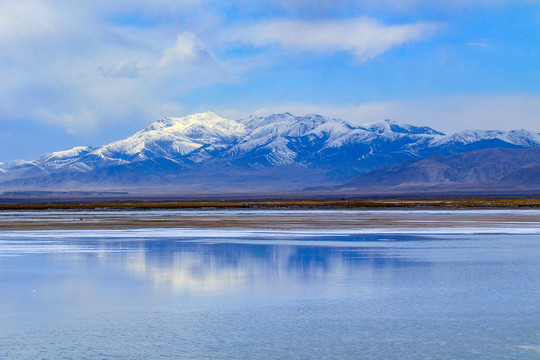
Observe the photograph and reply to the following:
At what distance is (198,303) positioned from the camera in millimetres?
15555

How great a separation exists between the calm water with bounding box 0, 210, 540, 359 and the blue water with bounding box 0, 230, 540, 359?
0.03 metres

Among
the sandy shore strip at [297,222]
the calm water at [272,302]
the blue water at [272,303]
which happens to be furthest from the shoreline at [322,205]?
the blue water at [272,303]

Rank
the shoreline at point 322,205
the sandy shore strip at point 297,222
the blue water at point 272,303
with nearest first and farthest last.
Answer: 1. the blue water at point 272,303
2. the sandy shore strip at point 297,222
3. the shoreline at point 322,205

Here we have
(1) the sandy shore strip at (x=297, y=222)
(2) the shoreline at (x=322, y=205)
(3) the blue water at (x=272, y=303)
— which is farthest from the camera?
(2) the shoreline at (x=322, y=205)

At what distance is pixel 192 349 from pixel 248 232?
83.1 feet

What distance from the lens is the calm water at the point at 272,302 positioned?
464 inches

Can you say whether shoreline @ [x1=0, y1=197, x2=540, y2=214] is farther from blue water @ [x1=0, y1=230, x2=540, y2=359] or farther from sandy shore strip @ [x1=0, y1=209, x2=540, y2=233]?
blue water @ [x1=0, y1=230, x2=540, y2=359]

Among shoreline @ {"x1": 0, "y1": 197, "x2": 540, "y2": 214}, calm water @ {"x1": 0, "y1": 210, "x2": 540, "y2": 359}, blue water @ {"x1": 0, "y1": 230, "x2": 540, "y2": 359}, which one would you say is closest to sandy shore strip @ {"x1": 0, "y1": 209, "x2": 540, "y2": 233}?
calm water @ {"x1": 0, "y1": 210, "x2": 540, "y2": 359}

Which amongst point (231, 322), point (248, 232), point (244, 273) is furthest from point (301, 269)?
point (248, 232)

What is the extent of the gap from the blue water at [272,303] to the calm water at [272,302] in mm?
33

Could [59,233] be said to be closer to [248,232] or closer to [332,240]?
[248,232]

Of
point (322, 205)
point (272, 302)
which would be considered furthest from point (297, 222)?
point (322, 205)

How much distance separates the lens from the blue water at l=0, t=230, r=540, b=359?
464 inches

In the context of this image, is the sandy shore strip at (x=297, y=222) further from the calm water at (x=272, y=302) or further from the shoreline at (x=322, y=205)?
the shoreline at (x=322, y=205)
